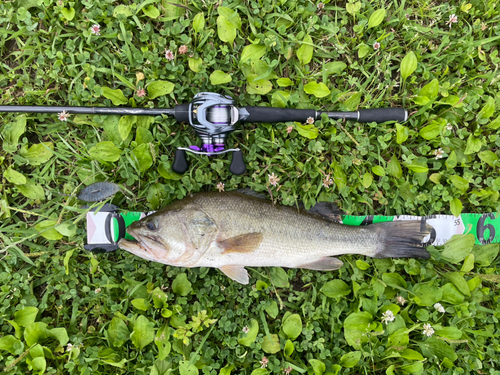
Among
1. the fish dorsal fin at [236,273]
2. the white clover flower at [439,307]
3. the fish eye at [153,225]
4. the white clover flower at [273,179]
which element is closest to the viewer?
the fish eye at [153,225]

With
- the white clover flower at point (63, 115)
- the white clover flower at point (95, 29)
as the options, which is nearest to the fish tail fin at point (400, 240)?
the white clover flower at point (63, 115)

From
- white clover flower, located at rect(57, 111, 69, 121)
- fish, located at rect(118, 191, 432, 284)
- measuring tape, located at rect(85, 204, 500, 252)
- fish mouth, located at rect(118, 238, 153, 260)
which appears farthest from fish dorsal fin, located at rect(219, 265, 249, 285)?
white clover flower, located at rect(57, 111, 69, 121)

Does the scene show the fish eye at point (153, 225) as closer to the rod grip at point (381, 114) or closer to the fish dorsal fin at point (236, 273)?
the fish dorsal fin at point (236, 273)

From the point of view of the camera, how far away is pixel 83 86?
3.13 meters

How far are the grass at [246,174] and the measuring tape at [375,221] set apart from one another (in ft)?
0.32

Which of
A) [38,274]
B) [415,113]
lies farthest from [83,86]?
[415,113]

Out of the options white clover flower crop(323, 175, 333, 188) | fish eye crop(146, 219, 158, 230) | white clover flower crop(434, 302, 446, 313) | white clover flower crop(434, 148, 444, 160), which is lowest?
white clover flower crop(434, 302, 446, 313)

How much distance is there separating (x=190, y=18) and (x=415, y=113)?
8.59 feet

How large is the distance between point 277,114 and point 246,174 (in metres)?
0.70

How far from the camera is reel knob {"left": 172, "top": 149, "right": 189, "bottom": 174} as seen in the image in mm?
2947

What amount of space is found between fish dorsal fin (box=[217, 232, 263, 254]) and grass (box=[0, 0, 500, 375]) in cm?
51

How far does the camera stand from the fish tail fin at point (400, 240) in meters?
3.06

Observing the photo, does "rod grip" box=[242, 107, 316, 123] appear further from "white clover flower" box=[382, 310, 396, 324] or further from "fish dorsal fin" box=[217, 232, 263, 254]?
"white clover flower" box=[382, 310, 396, 324]

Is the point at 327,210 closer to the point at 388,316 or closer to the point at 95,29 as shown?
the point at 388,316
